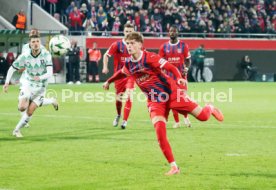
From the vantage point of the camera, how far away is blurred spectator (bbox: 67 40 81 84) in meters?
41.6

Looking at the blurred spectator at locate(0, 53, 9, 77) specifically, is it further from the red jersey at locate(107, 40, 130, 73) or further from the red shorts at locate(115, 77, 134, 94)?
the red jersey at locate(107, 40, 130, 73)

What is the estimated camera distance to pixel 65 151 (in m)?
14.3

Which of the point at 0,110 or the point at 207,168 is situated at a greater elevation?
the point at 207,168

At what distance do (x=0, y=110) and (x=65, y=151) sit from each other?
1073cm

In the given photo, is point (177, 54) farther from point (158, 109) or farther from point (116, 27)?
point (116, 27)

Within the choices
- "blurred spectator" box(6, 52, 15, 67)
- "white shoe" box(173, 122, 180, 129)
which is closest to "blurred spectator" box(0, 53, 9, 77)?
"blurred spectator" box(6, 52, 15, 67)

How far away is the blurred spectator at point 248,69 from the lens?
155ft

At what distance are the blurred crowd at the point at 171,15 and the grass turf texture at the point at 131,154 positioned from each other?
2058cm

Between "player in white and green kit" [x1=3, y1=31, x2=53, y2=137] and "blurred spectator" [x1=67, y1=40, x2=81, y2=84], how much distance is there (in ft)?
79.3

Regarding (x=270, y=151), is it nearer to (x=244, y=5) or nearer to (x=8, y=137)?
(x=8, y=137)

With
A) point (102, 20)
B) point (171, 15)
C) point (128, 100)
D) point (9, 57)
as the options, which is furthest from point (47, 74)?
point (171, 15)

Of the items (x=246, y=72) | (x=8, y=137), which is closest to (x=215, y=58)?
(x=246, y=72)

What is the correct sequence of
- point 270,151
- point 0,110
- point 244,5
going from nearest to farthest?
1. point 270,151
2. point 0,110
3. point 244,5

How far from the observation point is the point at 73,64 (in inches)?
1649
